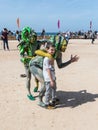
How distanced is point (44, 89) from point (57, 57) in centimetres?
82

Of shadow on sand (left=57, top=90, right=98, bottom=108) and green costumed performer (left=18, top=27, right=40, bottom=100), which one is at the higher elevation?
green costumed performer (left=18, top=27, right=40, bottom=100)

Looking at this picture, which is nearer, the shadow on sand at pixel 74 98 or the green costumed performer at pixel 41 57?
the green costumed performer at pixel 41 57

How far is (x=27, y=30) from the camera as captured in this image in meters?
8.00

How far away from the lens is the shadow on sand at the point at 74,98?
26.2 feet

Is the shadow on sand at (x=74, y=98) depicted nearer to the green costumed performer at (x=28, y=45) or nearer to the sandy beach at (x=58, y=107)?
the sandy beach at (x=58, y=107)

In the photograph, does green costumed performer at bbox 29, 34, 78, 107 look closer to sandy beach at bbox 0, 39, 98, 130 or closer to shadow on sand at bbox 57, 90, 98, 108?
sandy beach at bbox 0, 39, 98, 130

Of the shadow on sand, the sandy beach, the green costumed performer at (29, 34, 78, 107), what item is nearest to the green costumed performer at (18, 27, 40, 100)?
the green costumed performer at (29, 34, 78, 107)

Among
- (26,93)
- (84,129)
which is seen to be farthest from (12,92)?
(84,129)

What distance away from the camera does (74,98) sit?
28.0ft

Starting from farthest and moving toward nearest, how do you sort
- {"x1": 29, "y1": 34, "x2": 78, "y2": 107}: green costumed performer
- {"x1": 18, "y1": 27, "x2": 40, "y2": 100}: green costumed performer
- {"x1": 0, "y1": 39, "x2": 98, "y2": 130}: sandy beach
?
{"x1": 18, "y1": 27, "x2": 40, "y2": 100}: green costumed performer, {"x1": 29, "y1": 34, "x2": 78, "y2": 107}: green costumed performer, {"x1": 0, "y1": 39, "x2": 98, "y2": 130}: sandy beach

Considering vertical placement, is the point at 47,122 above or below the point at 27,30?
below

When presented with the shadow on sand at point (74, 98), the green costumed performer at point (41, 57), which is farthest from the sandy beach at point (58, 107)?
the green costumed performer at point (41, 57)

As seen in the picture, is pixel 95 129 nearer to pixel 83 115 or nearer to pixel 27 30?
pixel 83 115

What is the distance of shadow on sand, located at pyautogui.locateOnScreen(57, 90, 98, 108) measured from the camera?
7.98m
